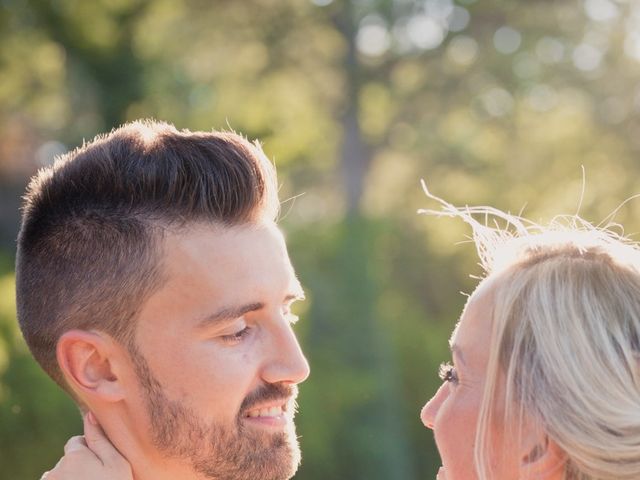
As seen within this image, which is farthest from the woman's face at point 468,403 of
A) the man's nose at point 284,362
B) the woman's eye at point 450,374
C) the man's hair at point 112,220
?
the man's hair at point 112,220

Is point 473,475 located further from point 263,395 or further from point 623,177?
point 623,177

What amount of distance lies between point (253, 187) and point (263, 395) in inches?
25.1

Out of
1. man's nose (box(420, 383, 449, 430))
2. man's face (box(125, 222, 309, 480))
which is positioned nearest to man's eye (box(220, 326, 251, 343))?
man's face (box(125, 222, 309, 480))

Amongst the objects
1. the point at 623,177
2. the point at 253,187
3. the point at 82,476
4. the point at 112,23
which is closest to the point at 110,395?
the point at 82,476

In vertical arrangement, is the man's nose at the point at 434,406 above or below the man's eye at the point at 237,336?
below

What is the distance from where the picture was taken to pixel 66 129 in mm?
14188

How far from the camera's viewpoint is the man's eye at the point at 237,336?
9.58ft

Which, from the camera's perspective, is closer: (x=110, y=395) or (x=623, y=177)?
(x=110, y=395)

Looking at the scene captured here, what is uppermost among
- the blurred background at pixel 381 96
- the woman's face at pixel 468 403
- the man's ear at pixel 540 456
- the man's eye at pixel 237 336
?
the blurred background at pixel 381 96

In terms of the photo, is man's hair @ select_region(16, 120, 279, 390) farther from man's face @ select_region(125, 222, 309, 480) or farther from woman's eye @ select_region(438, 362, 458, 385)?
woman's eye @ select_region(438, 362, 458, 385)

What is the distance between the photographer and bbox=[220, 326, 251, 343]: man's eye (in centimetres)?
292

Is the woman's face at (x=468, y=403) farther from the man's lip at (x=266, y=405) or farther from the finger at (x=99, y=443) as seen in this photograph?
the finger at (x=99, y=443)

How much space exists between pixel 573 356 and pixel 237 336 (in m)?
0.96

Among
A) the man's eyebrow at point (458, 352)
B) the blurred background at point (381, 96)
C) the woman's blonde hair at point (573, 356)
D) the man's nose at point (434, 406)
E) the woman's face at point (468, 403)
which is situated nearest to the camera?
the woman's blonde hair at point (573, 356)
